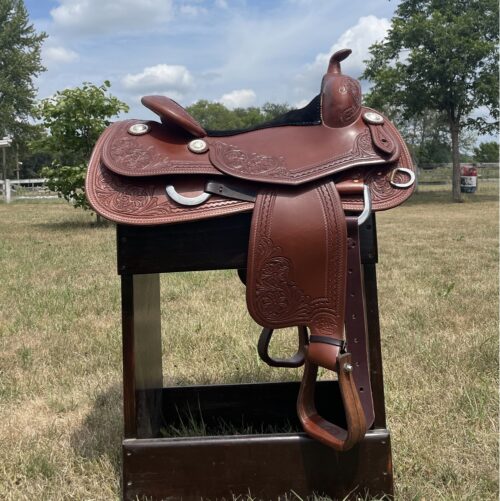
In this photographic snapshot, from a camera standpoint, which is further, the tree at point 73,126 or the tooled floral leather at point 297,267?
the tree at point 73,126

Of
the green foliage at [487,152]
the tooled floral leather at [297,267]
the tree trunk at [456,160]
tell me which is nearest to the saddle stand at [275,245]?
the tooled floral leather at [297,267]

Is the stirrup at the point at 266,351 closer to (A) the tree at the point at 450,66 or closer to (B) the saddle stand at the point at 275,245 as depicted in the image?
(B) the saddle stand at the point at 275,245

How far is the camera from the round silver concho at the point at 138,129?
1428 millimetres

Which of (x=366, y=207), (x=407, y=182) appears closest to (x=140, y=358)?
(x=366, y=207)

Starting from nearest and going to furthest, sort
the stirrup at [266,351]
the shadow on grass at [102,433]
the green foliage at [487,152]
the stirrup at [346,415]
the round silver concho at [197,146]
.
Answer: the stirrup at [346,415], the round silver concho at [197,146], the shadow on grass at [102,433], the stirrup at [266,351], the green foliage at [487,152]

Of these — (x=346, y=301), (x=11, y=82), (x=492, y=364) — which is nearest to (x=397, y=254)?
(x=492, y=364)

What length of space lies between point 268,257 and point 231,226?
0.14m

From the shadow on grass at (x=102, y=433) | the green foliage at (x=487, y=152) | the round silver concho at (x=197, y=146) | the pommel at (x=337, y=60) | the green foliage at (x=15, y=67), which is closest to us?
the round silver concho at (x=197, y=146)

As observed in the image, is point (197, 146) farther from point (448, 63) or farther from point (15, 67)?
point (15, 67)

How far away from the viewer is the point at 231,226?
4.42 feet

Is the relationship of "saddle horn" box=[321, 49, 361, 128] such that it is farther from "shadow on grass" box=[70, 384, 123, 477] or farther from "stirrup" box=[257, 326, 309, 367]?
"shadow on grass" box=[70, 384, 123, 477]

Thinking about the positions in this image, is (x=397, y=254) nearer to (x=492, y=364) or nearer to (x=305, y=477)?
(x=492, y=364)

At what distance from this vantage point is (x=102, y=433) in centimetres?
185

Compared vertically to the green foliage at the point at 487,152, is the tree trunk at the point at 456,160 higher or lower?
lower
